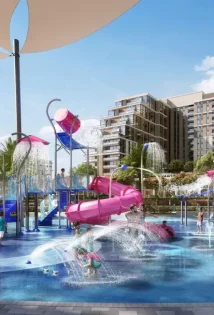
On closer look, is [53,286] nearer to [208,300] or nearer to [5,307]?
[5,307]

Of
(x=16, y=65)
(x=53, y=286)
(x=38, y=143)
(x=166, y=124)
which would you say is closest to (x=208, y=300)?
(x=53, y=286)

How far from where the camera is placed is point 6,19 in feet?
79.3

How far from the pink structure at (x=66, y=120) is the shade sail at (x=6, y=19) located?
7871 millimetres

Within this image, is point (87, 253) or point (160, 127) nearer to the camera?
point (87, 253)

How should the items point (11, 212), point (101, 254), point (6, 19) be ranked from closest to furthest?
point (101, 254) < point (11, 212) < point (6, 19)

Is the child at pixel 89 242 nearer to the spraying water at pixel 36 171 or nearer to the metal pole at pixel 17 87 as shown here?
the spraying water at pixel 36 171

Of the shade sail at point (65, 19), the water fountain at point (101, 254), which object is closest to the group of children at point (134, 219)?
the water fountain at point (101, 254)

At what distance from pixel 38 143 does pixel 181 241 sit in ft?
30.0

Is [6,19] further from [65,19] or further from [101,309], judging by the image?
Answer: [101,309]

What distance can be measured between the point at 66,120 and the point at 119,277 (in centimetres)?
1299

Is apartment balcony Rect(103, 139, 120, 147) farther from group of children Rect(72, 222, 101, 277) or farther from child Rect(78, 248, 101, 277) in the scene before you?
child Rect(78, 248, 101, 277)

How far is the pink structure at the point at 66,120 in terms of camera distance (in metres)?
20.5

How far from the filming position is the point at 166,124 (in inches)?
4171

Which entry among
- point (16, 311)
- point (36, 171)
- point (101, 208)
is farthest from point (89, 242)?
point (36, 171)
